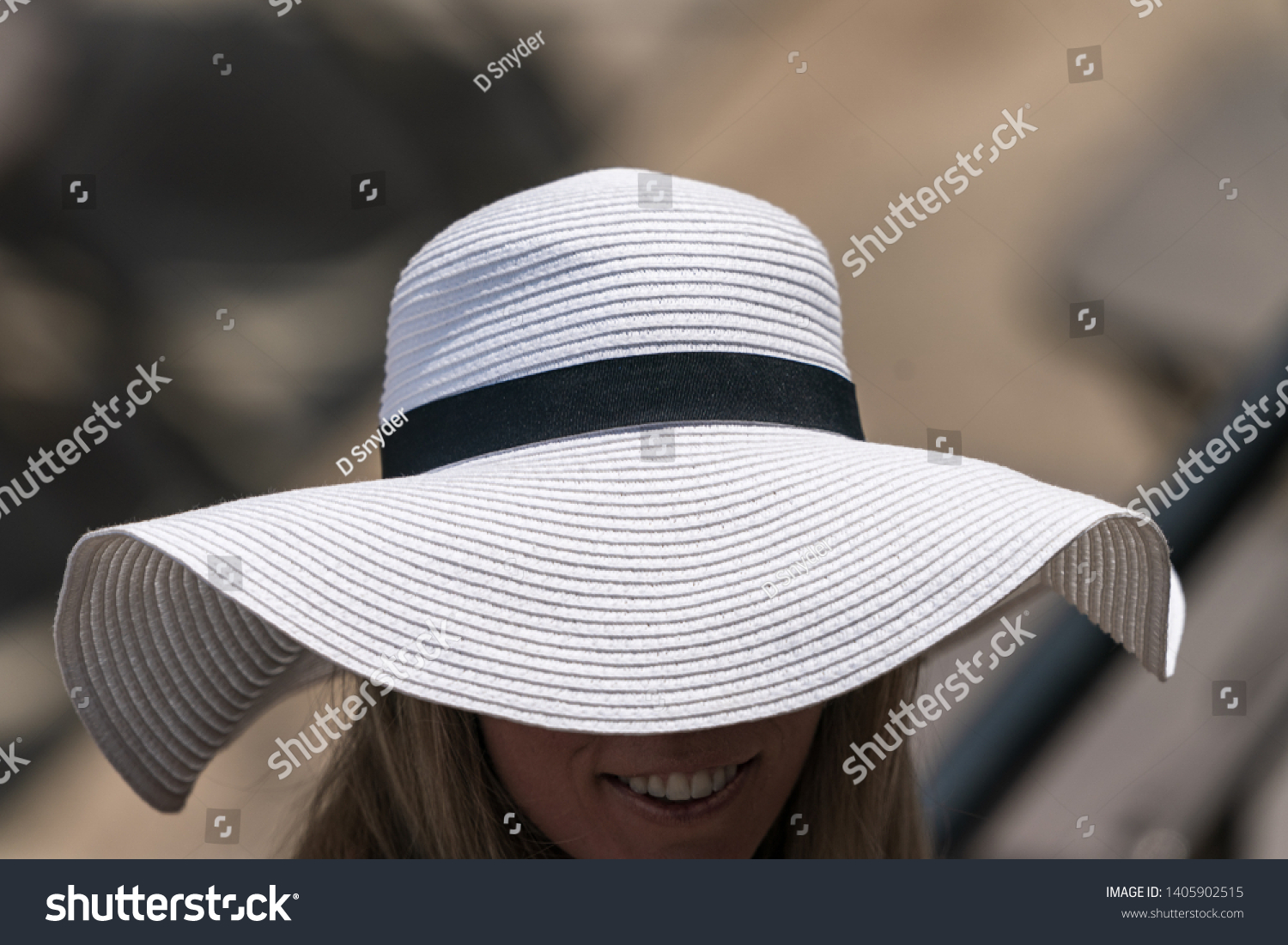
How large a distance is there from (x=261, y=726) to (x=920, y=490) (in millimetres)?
1146

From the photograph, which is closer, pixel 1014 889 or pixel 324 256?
pixel 1014 889

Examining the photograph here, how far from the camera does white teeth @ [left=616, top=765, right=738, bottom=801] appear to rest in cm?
69

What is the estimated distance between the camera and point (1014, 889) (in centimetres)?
69

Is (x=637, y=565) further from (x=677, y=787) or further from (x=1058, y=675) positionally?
(x=1058, y=675)

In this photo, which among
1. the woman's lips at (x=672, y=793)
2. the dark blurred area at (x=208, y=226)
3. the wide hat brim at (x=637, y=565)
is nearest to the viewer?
the wide hat brim at (x=637, y=565)

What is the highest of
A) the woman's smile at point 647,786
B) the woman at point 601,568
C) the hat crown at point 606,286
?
the hat crown at point 606,286

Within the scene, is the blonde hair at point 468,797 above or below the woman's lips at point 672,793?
below

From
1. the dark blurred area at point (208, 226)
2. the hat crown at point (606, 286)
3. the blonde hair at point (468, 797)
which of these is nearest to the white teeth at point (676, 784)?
the blonde hair at point (468, 797)

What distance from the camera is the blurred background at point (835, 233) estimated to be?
1352mm

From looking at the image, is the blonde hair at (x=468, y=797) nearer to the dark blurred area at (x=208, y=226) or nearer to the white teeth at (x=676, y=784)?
the white teeth at (x=676, y=784)

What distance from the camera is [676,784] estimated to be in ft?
2.27

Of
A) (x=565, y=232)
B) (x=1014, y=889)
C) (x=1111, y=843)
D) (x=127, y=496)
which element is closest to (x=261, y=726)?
(x=127, y=496)

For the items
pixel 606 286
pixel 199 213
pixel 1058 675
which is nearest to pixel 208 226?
pixel 199 213

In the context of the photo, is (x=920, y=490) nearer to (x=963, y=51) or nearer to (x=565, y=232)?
(x=565, y=232)
